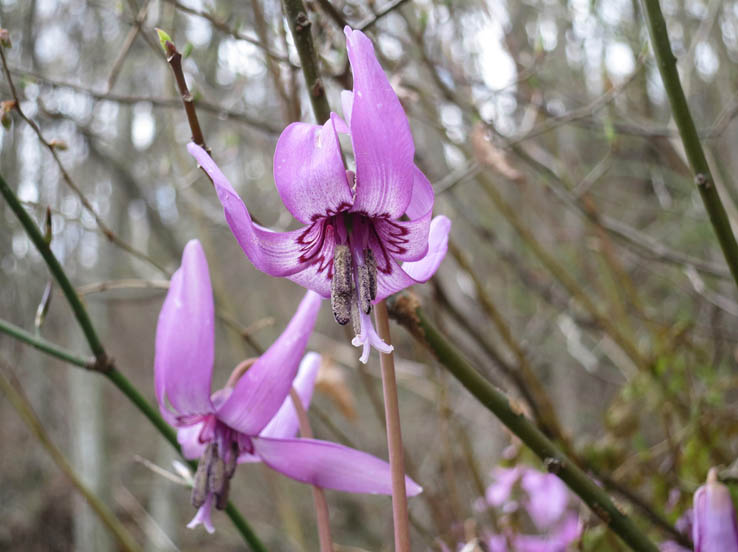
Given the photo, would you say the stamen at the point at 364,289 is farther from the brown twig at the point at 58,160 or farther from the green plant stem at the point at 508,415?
the brown twig at the point at 58,160

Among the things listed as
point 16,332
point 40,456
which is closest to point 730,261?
point 16,332

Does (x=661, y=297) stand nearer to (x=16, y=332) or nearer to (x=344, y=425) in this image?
(x=344, y=425)

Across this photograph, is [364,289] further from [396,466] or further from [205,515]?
[205,515]

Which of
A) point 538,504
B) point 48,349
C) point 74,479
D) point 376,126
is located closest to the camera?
point 376,126

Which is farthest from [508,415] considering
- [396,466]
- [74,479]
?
[74,479]

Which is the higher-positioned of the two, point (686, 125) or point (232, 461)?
point (686, 125)

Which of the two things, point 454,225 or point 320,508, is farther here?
point 454,225

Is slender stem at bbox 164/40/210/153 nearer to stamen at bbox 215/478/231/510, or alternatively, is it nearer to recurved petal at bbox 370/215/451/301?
recurved petal at bbox 370/215/451/301
